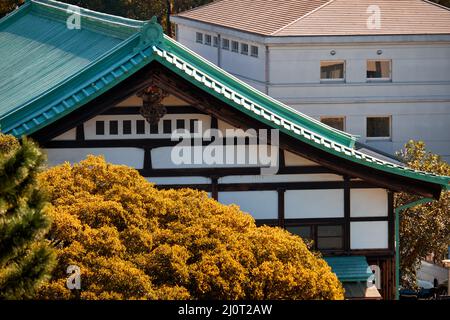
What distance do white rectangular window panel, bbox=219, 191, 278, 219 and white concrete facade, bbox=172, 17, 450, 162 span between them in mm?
29934

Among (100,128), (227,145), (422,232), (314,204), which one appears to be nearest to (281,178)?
(314,204)

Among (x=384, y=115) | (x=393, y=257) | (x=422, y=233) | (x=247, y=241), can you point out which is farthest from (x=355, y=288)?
(x=384, y=115)

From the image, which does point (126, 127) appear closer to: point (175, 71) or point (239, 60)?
point (175, 71)

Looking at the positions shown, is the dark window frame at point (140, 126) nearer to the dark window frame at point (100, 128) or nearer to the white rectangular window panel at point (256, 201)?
the dark window frame at point (100, 128)

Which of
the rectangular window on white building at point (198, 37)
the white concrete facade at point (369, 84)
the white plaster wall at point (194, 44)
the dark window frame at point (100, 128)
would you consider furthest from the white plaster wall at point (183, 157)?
the rectangular window on white building at point (198, 37)

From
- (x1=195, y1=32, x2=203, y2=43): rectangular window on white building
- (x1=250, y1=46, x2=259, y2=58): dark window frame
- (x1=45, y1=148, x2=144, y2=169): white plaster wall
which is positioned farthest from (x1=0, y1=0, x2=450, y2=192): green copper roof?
(x1=195, y1=32, x2=203, y2=43): rectangular window on white building

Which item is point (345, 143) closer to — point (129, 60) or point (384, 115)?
point (129, 60)

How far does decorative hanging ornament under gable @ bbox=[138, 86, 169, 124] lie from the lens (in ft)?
94.5

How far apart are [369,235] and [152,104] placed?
5.11m

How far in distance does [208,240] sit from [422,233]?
56.7 ft

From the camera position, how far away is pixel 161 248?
2312cm

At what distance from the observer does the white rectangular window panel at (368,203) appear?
29688 mm

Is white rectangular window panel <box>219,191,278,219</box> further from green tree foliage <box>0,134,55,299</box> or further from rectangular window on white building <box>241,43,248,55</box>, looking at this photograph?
rectangular window on white building <box>241,43,248,55</box>

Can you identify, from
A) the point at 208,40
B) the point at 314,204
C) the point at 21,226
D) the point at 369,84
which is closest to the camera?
the point at 21,226
